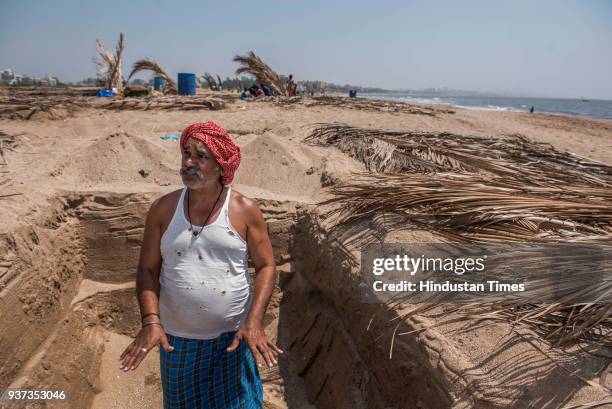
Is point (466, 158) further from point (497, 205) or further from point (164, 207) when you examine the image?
point (164, 207)

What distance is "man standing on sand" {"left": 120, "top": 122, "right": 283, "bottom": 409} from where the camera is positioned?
5.55 feet

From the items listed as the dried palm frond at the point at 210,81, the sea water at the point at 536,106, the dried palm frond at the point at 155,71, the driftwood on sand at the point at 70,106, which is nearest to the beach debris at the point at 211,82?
the dried palm frond at the point at 210,81

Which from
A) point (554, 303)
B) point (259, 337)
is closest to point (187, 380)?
point (259, 337)

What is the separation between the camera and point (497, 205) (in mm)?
2477

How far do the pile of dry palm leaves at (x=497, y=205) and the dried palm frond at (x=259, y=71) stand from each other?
843cm

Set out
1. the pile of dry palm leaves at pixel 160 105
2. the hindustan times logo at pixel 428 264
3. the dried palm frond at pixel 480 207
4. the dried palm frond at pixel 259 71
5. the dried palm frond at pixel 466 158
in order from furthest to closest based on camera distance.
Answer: the dried palm frond at pixel 259 71
the pile of dry palm leaves at pixel 160 105
the dried palm frond at pixel 466 158
the dried palm frond at pixel 480 207
the hindustan times logo at pixel 428 264

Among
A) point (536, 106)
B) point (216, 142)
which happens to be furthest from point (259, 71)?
point (536, 106)

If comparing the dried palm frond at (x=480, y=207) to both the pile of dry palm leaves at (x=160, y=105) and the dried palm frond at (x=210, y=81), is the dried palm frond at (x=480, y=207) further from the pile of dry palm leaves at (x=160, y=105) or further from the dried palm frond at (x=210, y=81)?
the dried palm frond at (x=210, y=81)

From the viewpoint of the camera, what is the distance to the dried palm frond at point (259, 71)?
1168 cm

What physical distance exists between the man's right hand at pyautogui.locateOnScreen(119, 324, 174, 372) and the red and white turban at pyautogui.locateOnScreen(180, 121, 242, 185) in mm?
728

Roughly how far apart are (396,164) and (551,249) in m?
2.06

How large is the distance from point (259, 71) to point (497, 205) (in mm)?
10495

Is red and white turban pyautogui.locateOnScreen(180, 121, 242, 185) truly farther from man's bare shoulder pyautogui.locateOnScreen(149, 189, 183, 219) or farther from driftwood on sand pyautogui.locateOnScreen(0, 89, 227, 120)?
driftwood on sand pyautogui.locateOnScreen(0, 89, 227, 120)

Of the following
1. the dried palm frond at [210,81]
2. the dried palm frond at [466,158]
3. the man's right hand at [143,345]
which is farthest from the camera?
the dried palm frond at [210,81]
